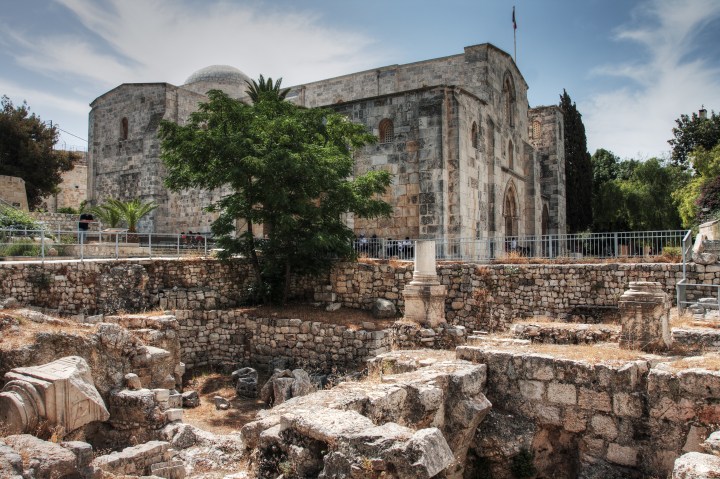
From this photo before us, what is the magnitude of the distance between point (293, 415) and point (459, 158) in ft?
51.5

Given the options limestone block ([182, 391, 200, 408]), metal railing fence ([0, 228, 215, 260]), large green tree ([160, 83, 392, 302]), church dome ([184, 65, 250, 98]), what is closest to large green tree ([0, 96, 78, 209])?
church dome ([184, 65, 250, 98])

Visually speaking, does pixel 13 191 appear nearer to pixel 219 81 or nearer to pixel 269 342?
pixel 219 81

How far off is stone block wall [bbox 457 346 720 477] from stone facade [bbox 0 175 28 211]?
86.7ft

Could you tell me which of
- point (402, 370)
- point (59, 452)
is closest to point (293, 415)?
point (59, 452)

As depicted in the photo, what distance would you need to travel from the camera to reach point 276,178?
53.7 feet

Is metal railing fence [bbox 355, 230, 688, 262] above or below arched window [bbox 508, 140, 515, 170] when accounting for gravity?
below

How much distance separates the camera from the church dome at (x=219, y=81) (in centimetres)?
3309

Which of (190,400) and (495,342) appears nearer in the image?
(495,342)

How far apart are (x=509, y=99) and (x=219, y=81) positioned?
18.1 meters

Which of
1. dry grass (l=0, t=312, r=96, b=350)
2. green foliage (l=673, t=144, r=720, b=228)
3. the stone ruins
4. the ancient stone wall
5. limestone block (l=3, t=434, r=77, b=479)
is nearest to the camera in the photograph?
limestone block (l=3, t=434, r=77, b=479)

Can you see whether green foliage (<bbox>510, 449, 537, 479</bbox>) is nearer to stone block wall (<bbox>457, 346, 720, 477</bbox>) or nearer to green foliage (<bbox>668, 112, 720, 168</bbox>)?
stone block wall (<bbox>457, 346, 720, 477</bbox>)

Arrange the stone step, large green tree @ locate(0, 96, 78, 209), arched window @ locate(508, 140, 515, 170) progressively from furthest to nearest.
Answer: large green tree @ locate(0, 96, 78, 209) → arched window @ locate(508, 140, 515, 170) → the stone step

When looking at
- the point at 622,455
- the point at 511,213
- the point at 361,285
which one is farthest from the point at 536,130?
the point at 622,455

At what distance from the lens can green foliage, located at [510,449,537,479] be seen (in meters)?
7.76
